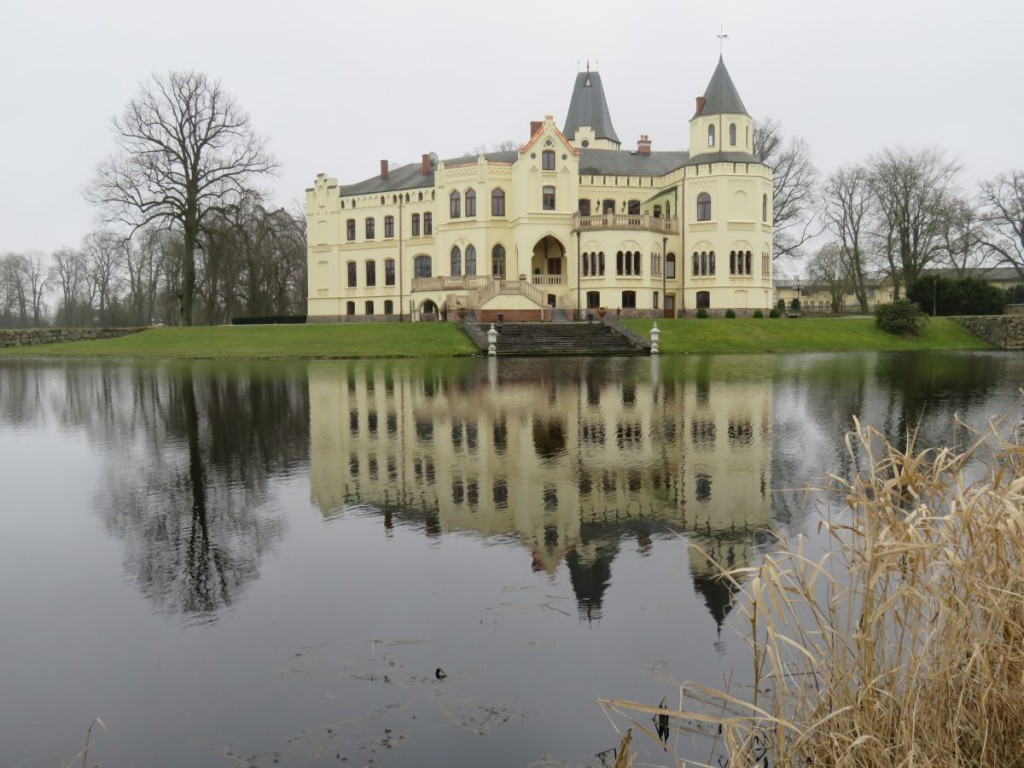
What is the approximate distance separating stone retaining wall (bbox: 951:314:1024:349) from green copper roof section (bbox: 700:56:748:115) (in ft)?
63.6

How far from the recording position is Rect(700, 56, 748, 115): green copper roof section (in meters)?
49.5

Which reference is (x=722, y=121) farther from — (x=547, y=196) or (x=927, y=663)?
(x=927, y=663)

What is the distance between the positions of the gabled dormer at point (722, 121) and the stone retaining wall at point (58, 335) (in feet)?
131

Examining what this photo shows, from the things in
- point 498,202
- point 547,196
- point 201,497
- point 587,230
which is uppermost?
point 547,196

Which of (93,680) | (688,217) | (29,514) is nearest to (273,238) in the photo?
(688,217)

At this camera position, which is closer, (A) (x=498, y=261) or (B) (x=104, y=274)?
(A) (x=498, y=261)

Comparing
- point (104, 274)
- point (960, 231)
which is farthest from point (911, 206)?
point (104, 274)

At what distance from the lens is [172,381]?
86.0 ft

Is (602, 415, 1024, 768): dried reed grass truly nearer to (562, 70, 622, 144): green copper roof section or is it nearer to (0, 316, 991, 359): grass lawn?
(0, 316, 991, 359): grass lawn

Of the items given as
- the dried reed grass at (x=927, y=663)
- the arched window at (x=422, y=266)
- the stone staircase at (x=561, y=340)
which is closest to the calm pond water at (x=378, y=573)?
the dried reed grass at (x=927, y=663)

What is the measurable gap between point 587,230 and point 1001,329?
82.7 feet

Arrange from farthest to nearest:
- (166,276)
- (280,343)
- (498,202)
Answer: (166,276) → (498,202) → (280,343)

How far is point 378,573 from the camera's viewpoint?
6801 mm

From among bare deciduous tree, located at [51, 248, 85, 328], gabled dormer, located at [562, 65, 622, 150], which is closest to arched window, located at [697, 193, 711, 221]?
gabled dormer, located at [562, 65, 622, 150]
